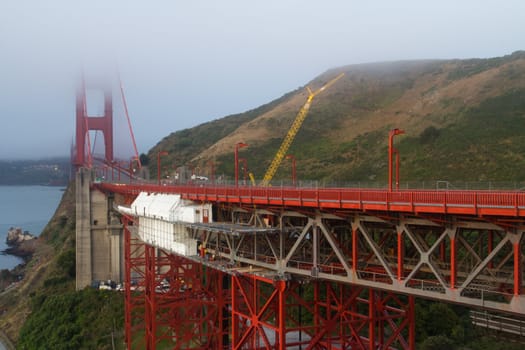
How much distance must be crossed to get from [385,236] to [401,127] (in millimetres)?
65496

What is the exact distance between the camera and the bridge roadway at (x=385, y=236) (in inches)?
620

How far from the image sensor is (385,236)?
2361 cm

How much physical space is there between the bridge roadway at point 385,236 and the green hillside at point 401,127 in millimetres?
16750

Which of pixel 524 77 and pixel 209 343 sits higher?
pixel 524 77

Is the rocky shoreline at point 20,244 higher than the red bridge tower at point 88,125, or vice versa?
the red bridge tower at point 88,125

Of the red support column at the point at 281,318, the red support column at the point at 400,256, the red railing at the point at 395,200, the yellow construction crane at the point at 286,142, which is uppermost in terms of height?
the yellow construction crane at the point at 286,142

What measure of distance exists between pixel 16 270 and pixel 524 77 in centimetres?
7900

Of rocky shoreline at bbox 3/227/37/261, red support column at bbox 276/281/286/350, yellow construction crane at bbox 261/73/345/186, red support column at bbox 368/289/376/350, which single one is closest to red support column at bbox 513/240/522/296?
red support column at bbox 276/281/286/350

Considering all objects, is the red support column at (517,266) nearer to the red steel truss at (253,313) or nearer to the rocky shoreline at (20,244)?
the red steel truss at (253,313)

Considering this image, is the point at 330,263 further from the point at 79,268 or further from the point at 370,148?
the point at 370,148

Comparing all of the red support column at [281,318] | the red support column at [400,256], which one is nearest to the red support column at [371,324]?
the red support column at [281,318]

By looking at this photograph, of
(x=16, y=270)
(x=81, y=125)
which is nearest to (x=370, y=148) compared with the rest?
(x=81, y=125)

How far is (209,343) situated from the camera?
3562 cm

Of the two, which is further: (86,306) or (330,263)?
(86,306)
